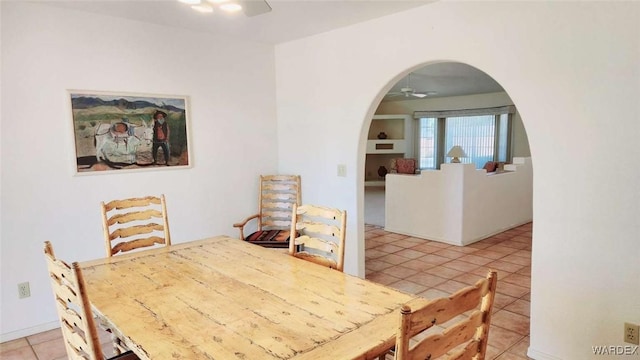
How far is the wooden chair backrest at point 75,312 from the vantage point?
1289 millimetres

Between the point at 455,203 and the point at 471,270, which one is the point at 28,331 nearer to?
the point at 471,270

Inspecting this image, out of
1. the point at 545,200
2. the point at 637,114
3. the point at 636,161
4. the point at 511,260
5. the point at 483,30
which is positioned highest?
the point at 483,30

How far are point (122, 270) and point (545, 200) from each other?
96.0 inches

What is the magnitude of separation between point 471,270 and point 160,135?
3.32m

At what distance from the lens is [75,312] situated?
4.70 ft

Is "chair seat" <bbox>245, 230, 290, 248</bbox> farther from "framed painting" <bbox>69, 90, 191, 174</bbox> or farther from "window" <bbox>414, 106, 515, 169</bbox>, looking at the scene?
"window" <bbox>414, 106, 515, 169</bbox>

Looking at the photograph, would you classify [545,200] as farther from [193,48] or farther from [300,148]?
[193,48]

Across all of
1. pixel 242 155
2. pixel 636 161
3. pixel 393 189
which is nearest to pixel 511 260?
pixel 393 189

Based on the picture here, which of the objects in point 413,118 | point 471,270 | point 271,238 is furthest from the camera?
point 413,118

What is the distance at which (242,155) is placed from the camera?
4.03m

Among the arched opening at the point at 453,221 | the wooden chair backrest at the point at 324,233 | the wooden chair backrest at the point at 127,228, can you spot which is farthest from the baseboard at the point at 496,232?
the wooden chair backrest at the point at 127,228

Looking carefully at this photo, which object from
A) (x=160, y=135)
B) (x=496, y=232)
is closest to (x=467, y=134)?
(x=496, y=232)

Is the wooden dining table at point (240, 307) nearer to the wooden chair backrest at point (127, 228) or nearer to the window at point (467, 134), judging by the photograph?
the wooden chair backrest at point (127, 228)

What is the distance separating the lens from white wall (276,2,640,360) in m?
2.10
